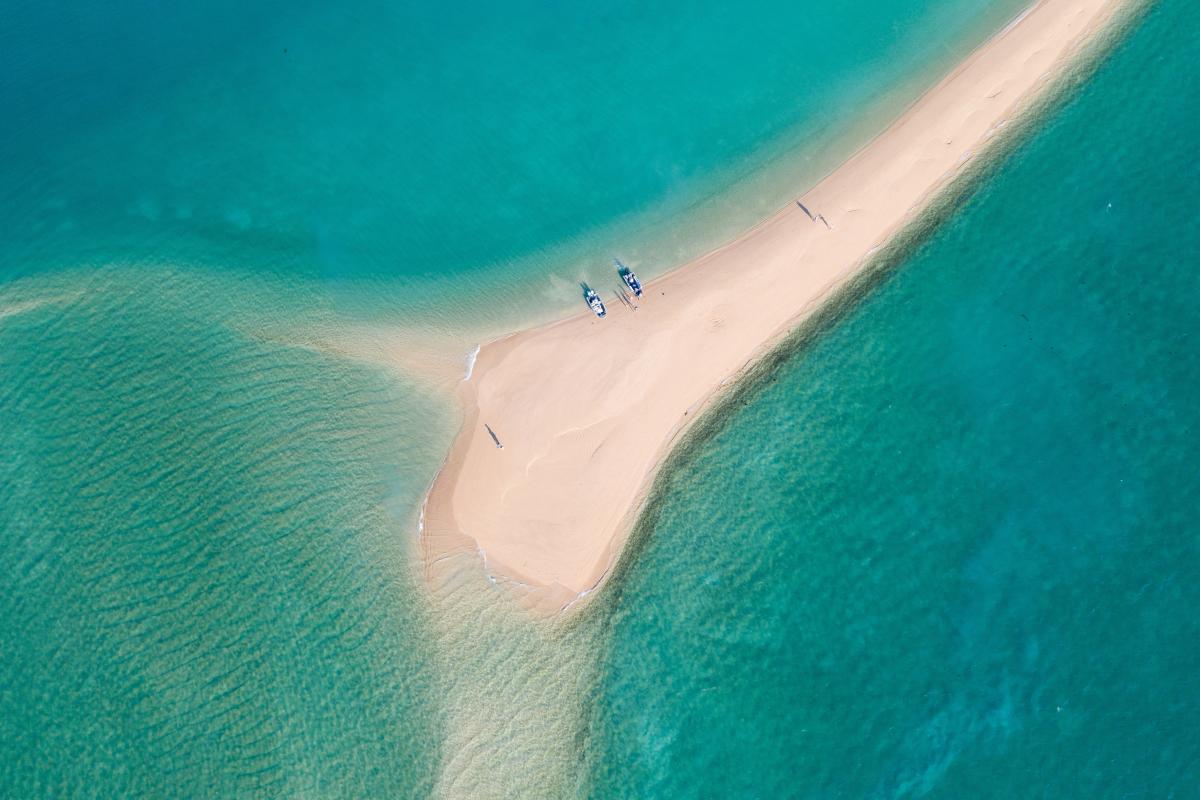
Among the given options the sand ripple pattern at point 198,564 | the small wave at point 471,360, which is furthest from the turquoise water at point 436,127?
the sand ripple pattern at point 198,564

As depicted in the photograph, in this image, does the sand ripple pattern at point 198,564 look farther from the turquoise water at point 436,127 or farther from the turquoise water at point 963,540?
the turquoise water at point 963,540

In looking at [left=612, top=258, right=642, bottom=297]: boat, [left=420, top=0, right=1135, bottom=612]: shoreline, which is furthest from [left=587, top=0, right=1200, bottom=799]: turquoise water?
[left=612, top=258, right=642, bottom=297]: boat

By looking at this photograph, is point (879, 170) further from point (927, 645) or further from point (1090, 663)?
point (1090, 663)

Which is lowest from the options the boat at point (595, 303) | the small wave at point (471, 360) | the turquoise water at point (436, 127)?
the boat at point (595, 303)

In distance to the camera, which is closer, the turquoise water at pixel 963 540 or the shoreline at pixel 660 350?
the turquoise water at pixel 963 540

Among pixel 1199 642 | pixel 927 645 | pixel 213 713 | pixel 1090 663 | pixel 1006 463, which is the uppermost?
pixel 213 713

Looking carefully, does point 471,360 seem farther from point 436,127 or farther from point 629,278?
point 436,127

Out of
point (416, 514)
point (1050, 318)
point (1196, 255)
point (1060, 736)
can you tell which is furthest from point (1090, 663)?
point (416, 514)
